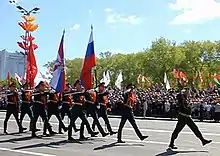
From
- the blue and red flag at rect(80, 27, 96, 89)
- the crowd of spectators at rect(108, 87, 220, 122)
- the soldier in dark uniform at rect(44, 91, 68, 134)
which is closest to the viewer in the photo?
the blue and red flag at rect(80, 27, 96, 89)

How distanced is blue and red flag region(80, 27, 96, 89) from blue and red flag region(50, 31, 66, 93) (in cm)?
78

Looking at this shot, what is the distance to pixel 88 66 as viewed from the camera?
50.8ft

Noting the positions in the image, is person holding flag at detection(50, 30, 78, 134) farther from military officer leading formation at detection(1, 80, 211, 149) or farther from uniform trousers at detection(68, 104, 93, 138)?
uniform trousers at detection(68, 104, 93, 138)

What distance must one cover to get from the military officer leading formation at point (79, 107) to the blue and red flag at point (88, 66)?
1.13 ft

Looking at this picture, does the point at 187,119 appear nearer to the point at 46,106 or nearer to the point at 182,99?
the point at 182,99

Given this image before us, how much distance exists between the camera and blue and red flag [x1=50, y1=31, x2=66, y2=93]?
15711mm

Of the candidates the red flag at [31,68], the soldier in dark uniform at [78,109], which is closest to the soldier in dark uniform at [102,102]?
the soldier in dark uniform at [78,109]

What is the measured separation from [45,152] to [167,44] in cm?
6006

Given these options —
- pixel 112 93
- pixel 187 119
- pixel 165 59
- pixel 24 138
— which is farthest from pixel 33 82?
pixel 165 59

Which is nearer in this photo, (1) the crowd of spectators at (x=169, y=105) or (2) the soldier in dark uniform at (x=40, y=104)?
(2) the soldier in dark uniform at (x=40, y=104)

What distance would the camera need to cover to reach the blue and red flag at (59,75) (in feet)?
51.5

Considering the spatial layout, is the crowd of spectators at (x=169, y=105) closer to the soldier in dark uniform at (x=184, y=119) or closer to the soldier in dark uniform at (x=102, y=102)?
the soldier in dark uniform at (x=102, y=102)

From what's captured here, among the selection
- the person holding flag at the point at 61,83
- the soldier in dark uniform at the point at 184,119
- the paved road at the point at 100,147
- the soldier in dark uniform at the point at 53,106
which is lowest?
the paved road at the point at 100,147

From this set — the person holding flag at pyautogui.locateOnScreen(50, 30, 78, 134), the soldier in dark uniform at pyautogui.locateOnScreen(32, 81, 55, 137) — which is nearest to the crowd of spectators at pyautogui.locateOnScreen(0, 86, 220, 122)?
the person holding flag at pyautogui.locateOnScreen(50, 30, 78, 134)
